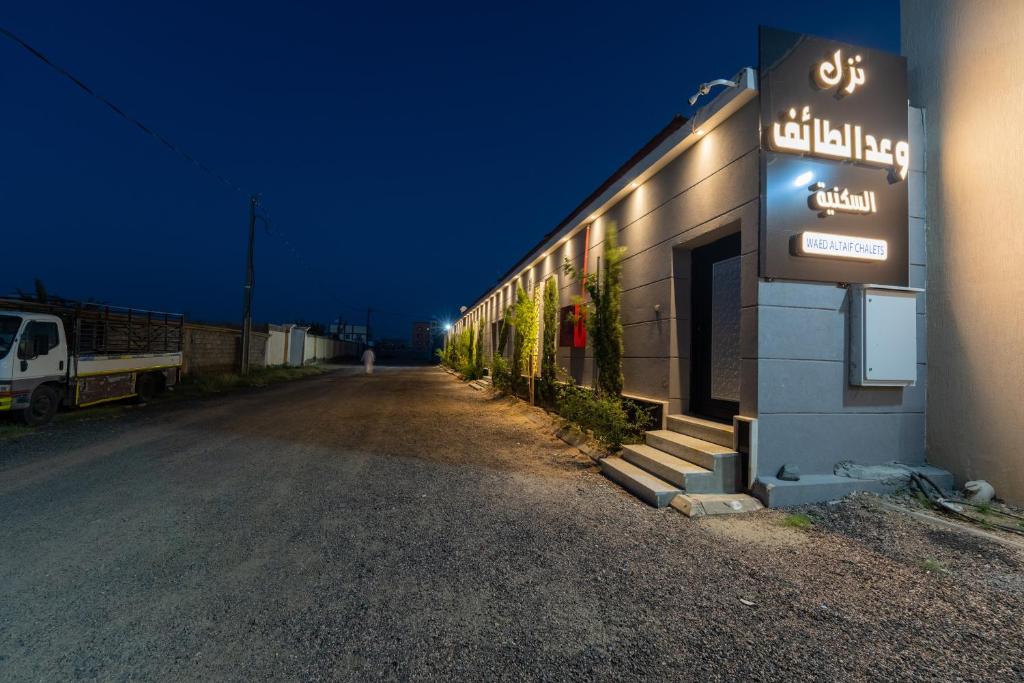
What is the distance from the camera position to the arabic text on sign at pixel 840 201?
4.87 meters

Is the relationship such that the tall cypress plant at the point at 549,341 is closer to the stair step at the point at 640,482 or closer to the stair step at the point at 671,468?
the stair step at the point at 671,468

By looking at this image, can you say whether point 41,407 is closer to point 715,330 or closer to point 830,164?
point 715,330

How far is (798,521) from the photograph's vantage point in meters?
4.13

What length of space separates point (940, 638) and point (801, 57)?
5341mm

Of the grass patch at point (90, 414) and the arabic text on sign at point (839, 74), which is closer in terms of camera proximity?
the arabic text on sign at point (839, 74)

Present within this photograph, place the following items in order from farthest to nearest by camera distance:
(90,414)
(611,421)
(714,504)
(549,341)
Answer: (549,341) < (90,414) < (611,421) < (714,504)

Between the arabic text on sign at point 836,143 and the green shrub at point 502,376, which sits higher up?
the arabic text on sign at point 836,143

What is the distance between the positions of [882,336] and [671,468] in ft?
8.69

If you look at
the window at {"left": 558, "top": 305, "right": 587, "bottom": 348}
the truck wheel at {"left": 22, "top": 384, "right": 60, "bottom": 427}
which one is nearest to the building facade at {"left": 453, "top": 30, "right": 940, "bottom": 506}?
the window at {"left": 558, "top": 305, "right": 587, "bottom": 348}

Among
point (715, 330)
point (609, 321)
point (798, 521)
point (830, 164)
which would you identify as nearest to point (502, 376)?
point (609, 321)

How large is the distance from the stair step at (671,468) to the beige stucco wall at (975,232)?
271 cm

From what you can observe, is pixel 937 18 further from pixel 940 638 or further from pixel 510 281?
pixel 510 281

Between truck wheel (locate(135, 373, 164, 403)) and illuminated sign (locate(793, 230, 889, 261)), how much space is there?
14.2 meters

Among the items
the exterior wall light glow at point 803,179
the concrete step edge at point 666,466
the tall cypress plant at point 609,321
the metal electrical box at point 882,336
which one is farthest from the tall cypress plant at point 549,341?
the exterior wall light glow at point 803,179
